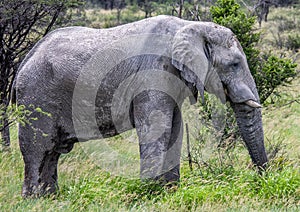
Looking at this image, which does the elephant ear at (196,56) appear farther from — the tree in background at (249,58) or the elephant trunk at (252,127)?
the tree in background at (249,58)

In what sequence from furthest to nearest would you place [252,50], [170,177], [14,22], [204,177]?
[14,22] < [252,50] < [204,177] < [170,177]

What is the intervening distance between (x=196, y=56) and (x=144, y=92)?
1.91ft

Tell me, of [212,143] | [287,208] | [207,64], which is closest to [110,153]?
[212,143]

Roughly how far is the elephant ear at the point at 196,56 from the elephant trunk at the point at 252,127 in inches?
8.6

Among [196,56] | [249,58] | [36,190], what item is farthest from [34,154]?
[249,58]

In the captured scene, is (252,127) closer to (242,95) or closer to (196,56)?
(242,95)

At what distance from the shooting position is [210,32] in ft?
16.5

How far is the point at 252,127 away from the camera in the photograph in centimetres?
502

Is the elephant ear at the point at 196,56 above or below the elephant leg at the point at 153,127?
above

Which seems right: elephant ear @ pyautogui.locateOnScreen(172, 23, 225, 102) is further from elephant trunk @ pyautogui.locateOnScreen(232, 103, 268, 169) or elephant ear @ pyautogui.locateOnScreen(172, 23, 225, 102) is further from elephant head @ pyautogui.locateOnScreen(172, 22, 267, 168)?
elephant trunk @ pyautogui.locateOnScreen(232, 103, 268, 169)

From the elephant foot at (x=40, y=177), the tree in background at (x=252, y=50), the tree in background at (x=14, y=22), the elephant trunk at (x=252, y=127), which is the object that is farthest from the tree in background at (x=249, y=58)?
the elephant foot at (x=40, y=177)

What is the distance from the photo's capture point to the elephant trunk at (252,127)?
5.01m

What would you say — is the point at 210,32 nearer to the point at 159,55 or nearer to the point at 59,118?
the point at 159,55

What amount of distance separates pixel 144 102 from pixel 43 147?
121 cm
